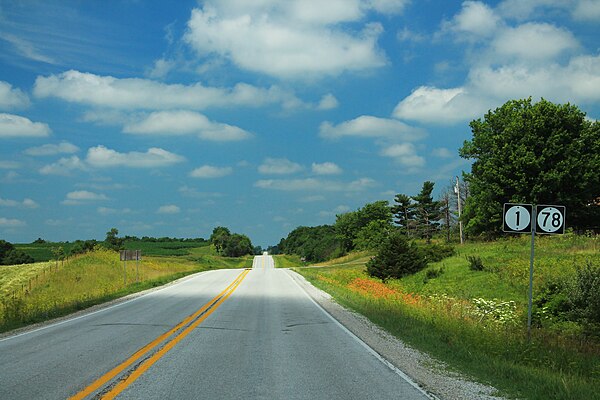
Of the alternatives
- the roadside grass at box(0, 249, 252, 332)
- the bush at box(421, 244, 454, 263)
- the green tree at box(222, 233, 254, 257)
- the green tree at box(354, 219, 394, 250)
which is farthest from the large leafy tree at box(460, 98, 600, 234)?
the green tree at box(222, 233, 254, 257)

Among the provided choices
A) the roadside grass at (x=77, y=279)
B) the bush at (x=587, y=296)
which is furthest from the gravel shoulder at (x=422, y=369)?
Result: the roadside grass at (x=77, y=279)

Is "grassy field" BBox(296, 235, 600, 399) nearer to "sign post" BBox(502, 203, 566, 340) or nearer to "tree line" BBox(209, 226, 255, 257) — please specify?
"sign post" BBox(502, 203, 566, 340)

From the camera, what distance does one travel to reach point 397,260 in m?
39.7

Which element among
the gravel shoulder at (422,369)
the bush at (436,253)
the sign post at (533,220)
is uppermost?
the sign post at (533,220)

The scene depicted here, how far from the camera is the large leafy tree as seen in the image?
42.5 m

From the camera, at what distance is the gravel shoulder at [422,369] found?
7.07 m

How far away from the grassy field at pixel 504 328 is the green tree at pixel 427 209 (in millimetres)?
65916

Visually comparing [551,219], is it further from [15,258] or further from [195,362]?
[15,258]

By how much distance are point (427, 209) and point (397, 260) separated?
216 feet

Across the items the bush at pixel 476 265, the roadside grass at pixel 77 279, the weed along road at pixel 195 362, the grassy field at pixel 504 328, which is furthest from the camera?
the roadside grass at pixel 77 279

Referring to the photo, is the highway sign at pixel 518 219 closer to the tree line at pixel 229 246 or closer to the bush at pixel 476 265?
the bush at pixel 476 265

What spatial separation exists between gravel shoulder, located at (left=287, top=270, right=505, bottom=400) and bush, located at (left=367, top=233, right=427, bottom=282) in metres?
25.5

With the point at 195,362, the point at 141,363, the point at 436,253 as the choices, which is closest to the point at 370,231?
the point at 436,253

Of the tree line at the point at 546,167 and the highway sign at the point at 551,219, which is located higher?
the tree line at the point at 546,167
